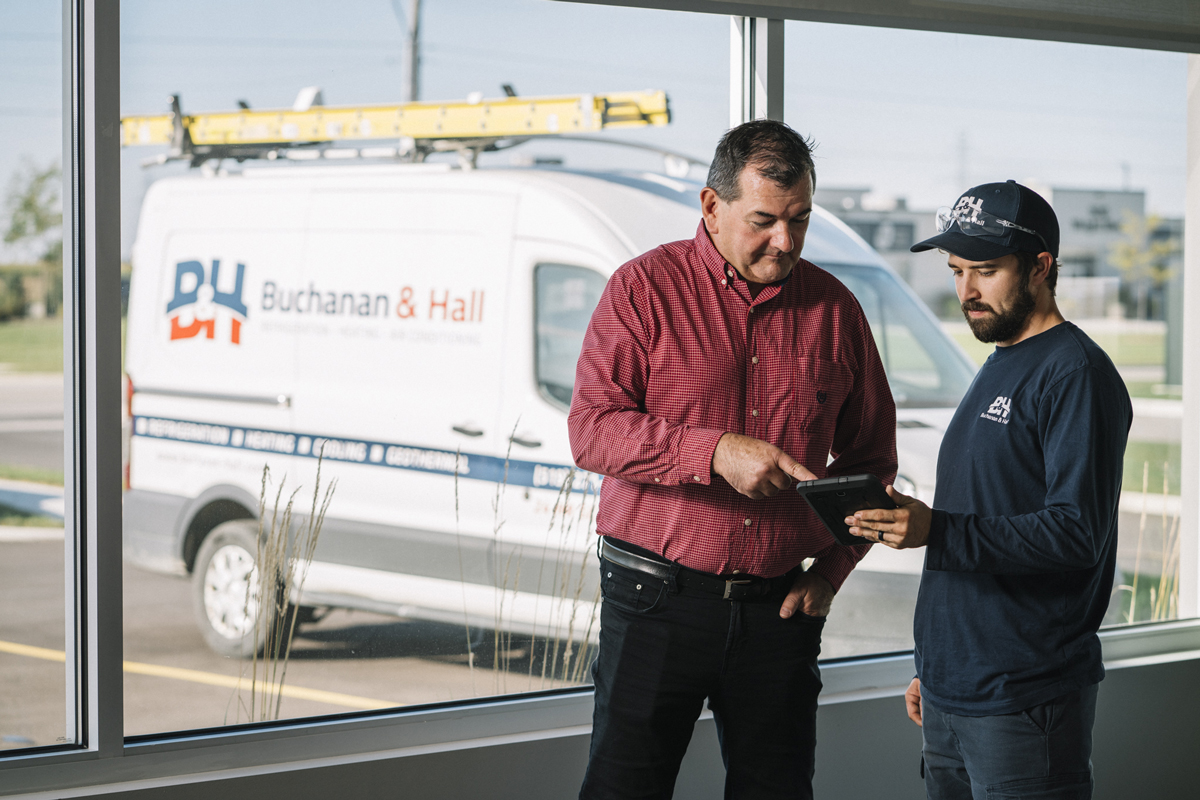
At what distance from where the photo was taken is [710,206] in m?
1.71

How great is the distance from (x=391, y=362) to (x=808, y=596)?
165 centimetres

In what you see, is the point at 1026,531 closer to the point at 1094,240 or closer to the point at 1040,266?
the point at 1040,266

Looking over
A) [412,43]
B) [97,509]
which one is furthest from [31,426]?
[412,43]

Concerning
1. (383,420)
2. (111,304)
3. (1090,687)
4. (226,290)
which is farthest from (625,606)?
(226,290)

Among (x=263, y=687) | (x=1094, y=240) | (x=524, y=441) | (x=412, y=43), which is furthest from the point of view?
(x=1094, y=240)

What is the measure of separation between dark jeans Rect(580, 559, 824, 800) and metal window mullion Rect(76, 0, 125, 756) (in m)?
1.01

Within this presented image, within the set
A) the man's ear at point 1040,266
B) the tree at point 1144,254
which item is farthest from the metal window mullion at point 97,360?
the tree at point 1144,254

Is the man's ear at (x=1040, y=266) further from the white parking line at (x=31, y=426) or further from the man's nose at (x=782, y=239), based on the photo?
the white parking line at (x=31, y=426)

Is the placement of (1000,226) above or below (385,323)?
above

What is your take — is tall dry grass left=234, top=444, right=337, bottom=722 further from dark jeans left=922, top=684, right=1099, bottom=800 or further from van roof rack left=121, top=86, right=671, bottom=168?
dark jeans left=922, top=684, right=1099, bottom=800

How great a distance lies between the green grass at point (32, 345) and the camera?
2039 mm

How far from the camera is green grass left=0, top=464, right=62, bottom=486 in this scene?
207cm

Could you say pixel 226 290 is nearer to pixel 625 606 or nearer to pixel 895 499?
pixel 625 606

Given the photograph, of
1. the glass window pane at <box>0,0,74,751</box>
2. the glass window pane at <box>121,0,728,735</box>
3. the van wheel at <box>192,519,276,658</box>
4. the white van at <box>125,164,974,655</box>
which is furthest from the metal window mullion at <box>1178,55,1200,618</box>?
the glass window pane at <box>0,0,74,751</box>
